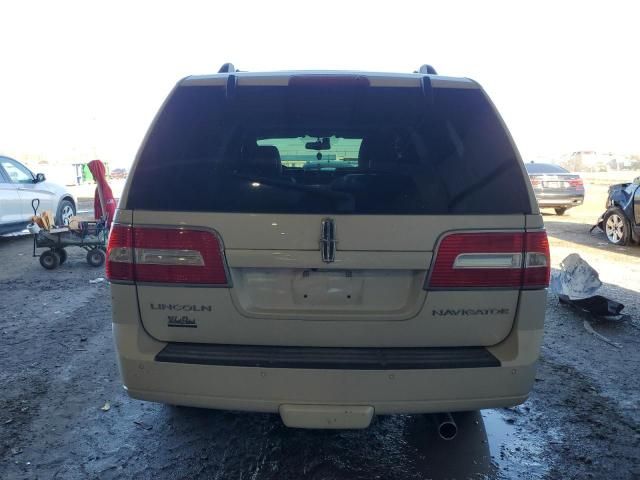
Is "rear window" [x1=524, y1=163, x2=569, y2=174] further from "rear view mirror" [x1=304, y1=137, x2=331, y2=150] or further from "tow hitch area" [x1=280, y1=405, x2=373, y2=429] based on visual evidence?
"tow hitch area" [x1=280, y1=405, x2=373, y2=429]

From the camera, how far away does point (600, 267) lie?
771 cm

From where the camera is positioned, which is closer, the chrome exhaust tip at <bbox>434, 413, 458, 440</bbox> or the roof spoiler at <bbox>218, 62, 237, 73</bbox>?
the chrome exhaust tip at <bbox>434, 413, 458, 440</bbox>

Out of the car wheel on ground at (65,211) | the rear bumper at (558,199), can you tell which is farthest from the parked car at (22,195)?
the rear bumper at (558,199)

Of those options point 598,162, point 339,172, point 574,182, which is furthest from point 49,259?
point 598,162

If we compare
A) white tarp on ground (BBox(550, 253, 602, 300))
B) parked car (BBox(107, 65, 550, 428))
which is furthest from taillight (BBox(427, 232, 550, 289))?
white tarp on ground (BBox(550, 253, 602, 300))

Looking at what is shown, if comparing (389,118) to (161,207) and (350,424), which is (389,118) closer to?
(161,207)

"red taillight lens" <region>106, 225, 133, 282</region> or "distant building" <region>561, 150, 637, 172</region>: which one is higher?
"red taillight lens" <region>106, 225, 133, 282</region>

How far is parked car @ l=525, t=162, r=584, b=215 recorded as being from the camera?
14.0m

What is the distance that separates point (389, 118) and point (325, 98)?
0.34 meters

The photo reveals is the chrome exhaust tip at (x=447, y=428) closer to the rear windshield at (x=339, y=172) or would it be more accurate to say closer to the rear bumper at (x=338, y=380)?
the rear bumper at (x=338, y=380)

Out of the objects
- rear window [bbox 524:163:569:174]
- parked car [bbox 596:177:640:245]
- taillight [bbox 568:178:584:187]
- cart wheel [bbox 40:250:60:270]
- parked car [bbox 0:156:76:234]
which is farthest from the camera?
rear window [bbox 524:163:569:174]

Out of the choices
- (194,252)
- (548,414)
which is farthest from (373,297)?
(548,414)

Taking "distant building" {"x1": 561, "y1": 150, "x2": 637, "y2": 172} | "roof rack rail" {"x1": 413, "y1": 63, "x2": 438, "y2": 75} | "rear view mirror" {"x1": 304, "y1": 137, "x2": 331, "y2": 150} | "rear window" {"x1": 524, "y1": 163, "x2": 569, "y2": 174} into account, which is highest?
"roof rack rail" {"x1": 413, "y1": 63, "x2": 438, "y2": 75}

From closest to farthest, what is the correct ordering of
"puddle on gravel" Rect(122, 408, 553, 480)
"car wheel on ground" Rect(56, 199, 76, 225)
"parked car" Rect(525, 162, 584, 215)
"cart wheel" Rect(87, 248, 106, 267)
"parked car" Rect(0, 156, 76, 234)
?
1. "puddle on gravel" Rect(122, 408, 553, 480)
2. "cart wheel" Rect(87, 248, 106, 267)
3. "parked car" Rect(0, 156, 76, 234)
4. "car wheel on ground" Rect(56, 199, 76, 225)
5. "parked car" Rect(525, 162, 584, 215)
